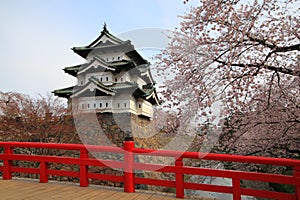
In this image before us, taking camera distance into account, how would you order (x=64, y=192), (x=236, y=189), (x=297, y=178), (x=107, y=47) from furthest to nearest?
(x=107, y=47)
(x=64, y=192)
(x=236, y=189)
(x=297, y=178)

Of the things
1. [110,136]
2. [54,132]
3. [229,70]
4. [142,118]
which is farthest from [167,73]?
[142,118]

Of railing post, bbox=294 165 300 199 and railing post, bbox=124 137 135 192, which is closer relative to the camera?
railing post, bbox=294 165 300 199

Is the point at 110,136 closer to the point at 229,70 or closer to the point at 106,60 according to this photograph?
the point at 106,60

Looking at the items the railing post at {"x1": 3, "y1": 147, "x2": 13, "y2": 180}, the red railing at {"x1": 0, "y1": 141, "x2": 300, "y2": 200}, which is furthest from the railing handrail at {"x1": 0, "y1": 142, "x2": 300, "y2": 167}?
the railing post at {"x1": 3, "y1": 147, "x2": 13, "y2": 180}

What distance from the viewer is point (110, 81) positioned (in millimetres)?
12586

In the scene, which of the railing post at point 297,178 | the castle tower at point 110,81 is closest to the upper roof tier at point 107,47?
the castle tower at point 110,81

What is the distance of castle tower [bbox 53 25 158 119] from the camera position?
450 inches

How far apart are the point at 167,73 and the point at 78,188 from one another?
2.41 m

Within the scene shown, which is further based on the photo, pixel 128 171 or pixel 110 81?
pixel 110 81

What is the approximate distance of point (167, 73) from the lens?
164 inches

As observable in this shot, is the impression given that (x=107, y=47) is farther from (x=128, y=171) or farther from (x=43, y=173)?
(x=128, y=171)

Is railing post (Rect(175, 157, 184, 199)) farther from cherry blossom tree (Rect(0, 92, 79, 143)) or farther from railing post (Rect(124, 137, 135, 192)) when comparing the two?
cherry blossom tree (Rect(0, 92, 79, 143))

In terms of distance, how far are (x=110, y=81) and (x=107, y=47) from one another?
212 cm

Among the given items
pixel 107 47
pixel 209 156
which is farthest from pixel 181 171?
pixel 107 47
